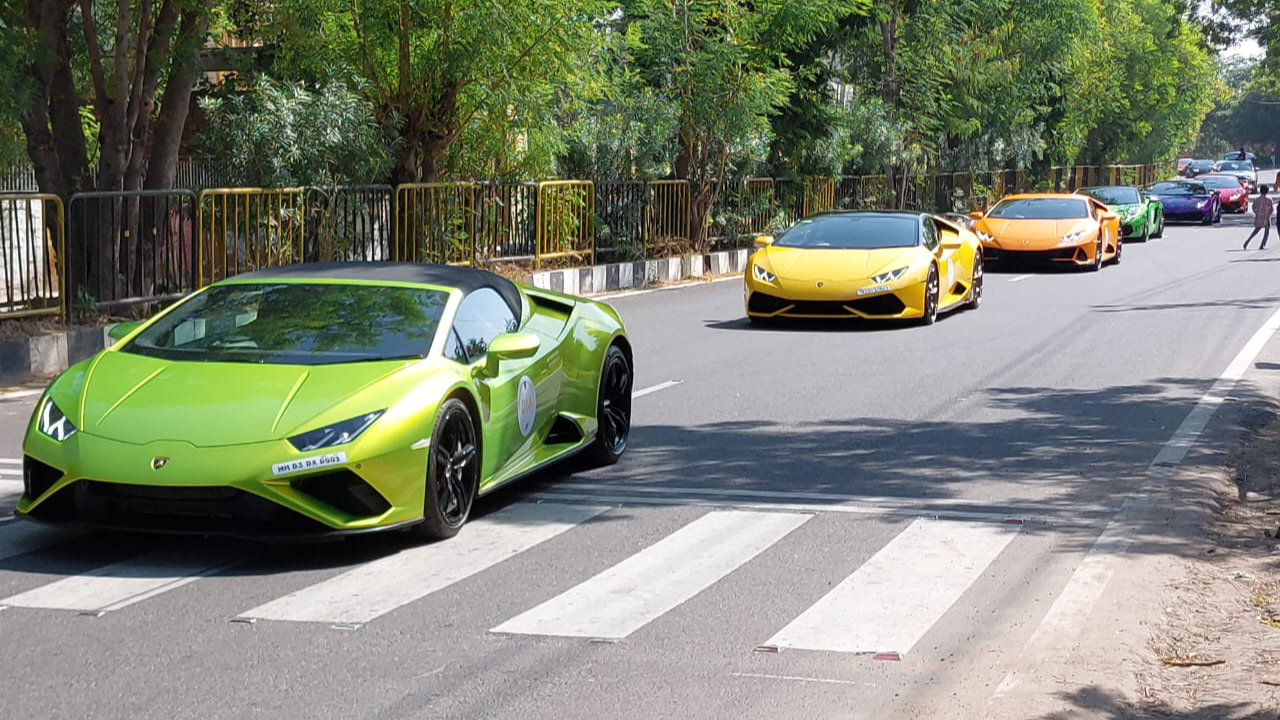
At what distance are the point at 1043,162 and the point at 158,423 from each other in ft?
158

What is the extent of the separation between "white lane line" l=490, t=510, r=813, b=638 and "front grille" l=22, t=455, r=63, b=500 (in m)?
2.23

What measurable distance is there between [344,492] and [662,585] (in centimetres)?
137

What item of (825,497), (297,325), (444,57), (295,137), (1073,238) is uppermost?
(444,57)

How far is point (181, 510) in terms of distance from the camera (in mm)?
6785

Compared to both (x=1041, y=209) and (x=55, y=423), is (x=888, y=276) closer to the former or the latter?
(x=55, y=423)

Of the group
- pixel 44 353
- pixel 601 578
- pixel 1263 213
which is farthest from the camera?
Result: pixel 1263 213

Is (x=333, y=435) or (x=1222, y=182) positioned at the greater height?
(x=1222, y=182)

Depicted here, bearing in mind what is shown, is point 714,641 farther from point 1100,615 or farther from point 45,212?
point 45,212

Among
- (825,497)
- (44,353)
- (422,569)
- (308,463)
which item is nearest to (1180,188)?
(44,353)

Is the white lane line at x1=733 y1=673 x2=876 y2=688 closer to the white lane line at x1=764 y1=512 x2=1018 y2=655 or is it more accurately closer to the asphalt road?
the asphalt road

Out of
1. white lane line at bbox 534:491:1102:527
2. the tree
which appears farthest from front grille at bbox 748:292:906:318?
white lane line at bbox 534:491:1102:527

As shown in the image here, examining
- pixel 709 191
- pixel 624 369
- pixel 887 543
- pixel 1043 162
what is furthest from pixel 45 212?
pixel 1043 162

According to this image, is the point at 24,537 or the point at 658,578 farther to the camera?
the point at 24,537

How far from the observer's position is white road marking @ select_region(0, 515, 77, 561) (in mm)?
7277
